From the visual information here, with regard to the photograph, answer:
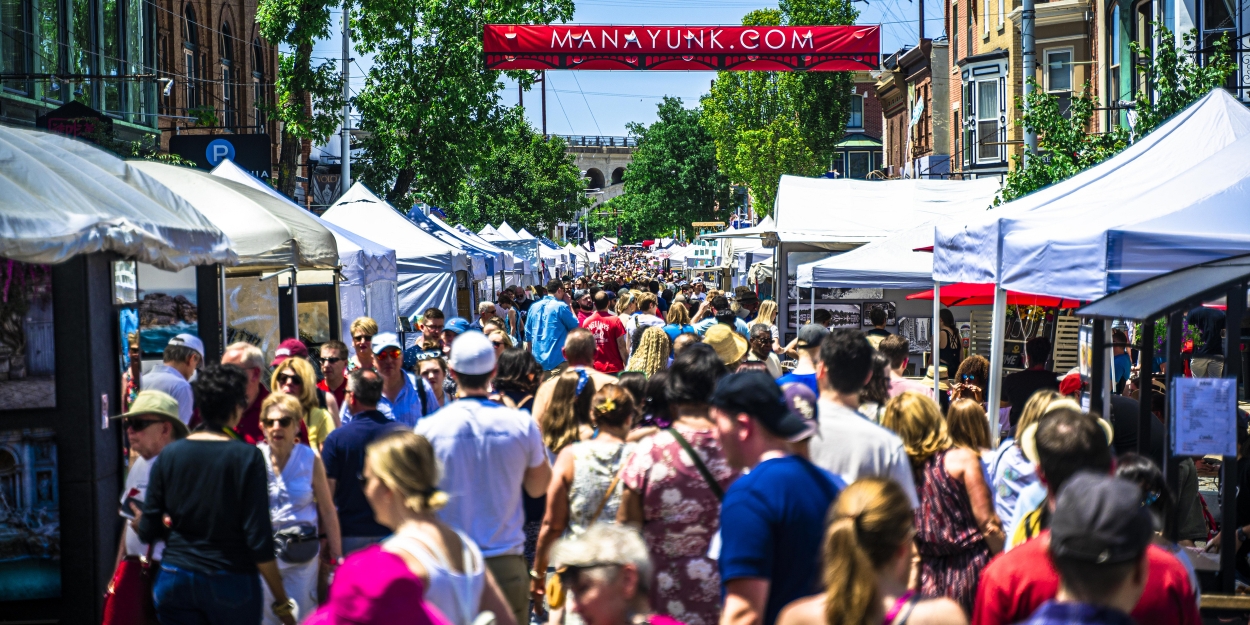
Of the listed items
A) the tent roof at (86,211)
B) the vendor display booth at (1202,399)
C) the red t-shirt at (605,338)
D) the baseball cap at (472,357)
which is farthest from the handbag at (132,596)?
the red t-shirt at (605,338)

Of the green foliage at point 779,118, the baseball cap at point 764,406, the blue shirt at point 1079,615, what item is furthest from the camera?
the green foliage at point 779,118

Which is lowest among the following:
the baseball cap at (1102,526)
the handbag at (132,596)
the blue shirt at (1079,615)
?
the handbag at (132,596)

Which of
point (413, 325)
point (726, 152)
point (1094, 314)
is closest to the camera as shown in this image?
point (1094, 314)

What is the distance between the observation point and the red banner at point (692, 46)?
2262 cm

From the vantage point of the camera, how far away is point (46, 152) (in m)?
6.98

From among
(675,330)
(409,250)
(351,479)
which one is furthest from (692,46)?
(351,479)

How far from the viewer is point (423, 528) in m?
3.48

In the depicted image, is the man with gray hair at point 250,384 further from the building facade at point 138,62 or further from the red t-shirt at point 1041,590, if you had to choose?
the building facade at point 138,62

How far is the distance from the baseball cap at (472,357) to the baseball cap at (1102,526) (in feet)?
9.66

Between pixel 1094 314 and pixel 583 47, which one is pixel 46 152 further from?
pixel 583 47

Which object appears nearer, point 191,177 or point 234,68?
point 191,177

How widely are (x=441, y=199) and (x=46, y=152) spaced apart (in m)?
20.1

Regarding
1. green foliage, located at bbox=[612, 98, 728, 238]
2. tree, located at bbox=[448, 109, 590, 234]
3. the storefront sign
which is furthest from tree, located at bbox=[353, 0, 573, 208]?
green foliage, located at bbox=[612, 98, 728, 238]

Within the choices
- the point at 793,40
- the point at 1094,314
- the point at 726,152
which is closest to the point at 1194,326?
the point at 793,40
